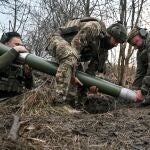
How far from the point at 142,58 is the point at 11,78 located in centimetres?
234

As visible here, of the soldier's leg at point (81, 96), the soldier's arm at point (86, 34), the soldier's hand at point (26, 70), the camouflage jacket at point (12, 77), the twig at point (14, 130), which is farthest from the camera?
the soldier's leg at point (81, 96)

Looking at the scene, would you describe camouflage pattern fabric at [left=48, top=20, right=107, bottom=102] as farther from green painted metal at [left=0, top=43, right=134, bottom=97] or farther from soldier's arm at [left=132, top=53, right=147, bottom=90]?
soldier's arm at [left=132, top=53, right=147, bottom=90]

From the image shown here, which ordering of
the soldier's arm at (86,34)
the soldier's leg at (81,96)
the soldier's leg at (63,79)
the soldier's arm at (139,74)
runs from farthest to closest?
1. the soldier's arm at (139,74)
2. the soldier's leg at (81,96)
3. the soldier's arm at (86,34)
4. the soldier's leg at (63,79)

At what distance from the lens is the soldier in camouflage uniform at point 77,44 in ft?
20.6

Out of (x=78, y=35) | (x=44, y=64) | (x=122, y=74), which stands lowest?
(x=122, y=74)

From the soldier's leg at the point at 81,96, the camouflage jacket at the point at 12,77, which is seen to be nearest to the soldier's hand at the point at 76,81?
the soldier's leg at the point at 81,96

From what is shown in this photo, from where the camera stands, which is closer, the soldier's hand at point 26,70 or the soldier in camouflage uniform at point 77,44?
the soldier in camouflage uniform at point 77,44

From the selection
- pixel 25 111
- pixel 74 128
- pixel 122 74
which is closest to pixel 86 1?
pixel 122 74

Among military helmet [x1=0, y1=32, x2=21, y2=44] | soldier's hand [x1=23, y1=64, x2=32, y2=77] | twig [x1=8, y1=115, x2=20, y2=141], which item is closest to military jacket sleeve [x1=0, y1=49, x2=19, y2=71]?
soldier's hand [x1=23, y1=64, x2=32, y2=77]

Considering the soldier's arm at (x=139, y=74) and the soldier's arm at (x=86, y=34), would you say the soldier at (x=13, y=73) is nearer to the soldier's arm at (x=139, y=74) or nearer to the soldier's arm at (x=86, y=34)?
the soldier's arm at (x=86, y=34)

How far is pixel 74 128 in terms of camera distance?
16.8 feet

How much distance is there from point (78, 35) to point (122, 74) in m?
3.68

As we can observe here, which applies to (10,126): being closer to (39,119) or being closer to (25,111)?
(39,119)

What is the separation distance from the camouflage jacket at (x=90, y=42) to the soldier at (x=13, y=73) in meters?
0.86
